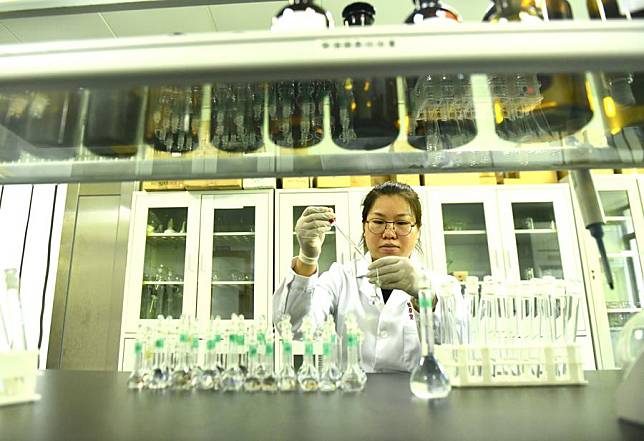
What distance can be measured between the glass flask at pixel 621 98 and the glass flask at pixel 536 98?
22 millimetres

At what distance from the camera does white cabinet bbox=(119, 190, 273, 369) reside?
2668 millimetres

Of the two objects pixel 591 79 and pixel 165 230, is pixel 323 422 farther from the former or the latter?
pixel 165 230

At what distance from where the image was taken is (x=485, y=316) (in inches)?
32.5

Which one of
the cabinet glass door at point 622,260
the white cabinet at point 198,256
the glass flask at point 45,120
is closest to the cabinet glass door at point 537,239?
the cabinet glass door at point 622,260

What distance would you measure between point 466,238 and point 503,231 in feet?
0.72

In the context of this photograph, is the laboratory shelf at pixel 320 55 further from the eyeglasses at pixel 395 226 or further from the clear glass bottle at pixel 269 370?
the eyeglasses at pixel 395 226

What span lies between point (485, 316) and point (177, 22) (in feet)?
6.60

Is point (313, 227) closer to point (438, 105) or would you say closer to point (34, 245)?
point (438, 105)

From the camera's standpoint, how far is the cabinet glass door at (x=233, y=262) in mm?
2709

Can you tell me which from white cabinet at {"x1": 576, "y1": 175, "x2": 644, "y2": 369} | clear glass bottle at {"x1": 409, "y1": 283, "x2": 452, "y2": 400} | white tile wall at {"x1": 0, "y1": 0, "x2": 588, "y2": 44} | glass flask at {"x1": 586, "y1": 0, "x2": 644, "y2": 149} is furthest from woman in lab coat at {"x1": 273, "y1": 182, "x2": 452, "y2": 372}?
white cabinet at {"x1": 576, "y1": 175, "x2": 644, "y2": 369}

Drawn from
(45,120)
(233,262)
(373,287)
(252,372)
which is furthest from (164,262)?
(45,120)

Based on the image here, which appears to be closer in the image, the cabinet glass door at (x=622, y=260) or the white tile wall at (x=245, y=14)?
the white tile wall at (x=245, y=14)

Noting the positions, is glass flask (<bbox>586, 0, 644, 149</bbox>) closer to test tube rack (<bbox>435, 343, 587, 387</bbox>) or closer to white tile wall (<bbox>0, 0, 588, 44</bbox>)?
test tube rack (<bbox>435, 343, 587, 387</bbox>)

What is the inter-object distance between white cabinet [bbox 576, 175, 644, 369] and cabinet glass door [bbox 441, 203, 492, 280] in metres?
0.55
